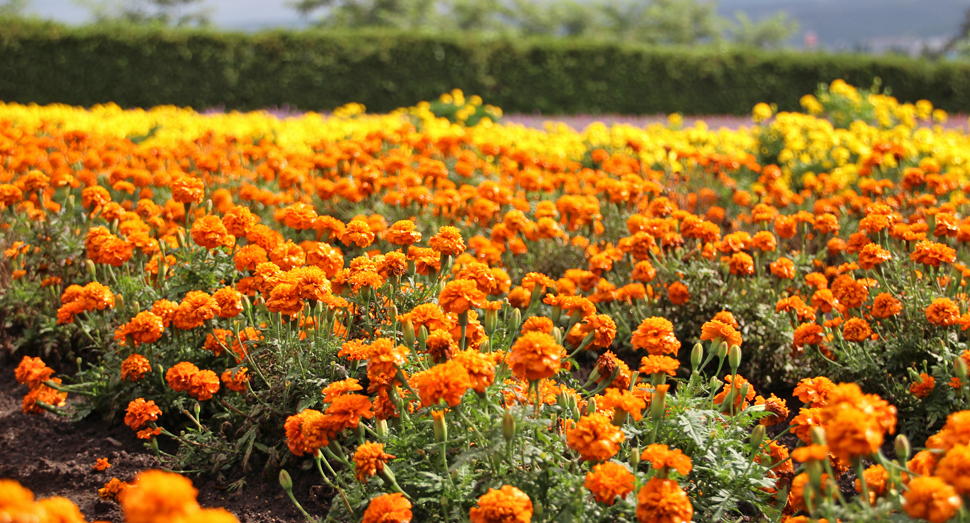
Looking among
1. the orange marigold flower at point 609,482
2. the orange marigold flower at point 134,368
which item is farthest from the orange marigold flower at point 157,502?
the orange marigold flower at point 134,368

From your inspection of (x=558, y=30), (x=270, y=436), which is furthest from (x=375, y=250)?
(x=558, y=30)

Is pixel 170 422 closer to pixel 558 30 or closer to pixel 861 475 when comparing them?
pixel 861 475

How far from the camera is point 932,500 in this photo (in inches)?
42.8

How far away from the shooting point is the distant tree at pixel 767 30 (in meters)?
41.3

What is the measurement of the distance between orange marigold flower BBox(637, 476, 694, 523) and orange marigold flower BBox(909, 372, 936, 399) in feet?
3.93

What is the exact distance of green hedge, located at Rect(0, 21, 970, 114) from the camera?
11734 millimetres

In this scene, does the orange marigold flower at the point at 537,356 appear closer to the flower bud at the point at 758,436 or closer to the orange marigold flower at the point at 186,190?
the flower bud at the point at 758,436

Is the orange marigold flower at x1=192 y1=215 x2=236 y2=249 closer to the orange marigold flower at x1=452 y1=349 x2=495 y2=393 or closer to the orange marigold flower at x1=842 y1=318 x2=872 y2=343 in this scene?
the orange marigold flower at x1=452 y1=349 x2=495 y2=393

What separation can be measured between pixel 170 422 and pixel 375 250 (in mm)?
1039

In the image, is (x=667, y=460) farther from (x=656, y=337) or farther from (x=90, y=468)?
(x=90, y=468)

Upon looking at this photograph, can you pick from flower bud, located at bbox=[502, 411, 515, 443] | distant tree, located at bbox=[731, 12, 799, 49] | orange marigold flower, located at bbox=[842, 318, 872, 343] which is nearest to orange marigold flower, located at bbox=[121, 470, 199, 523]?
flower bud, located at bbox=[502, 411, 515, 443]

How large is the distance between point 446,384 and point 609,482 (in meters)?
0.38

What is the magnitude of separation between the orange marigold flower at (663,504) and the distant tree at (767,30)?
44662 millimetres

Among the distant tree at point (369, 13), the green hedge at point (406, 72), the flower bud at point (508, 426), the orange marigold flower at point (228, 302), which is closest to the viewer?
the flower bud at point (508, 426)
